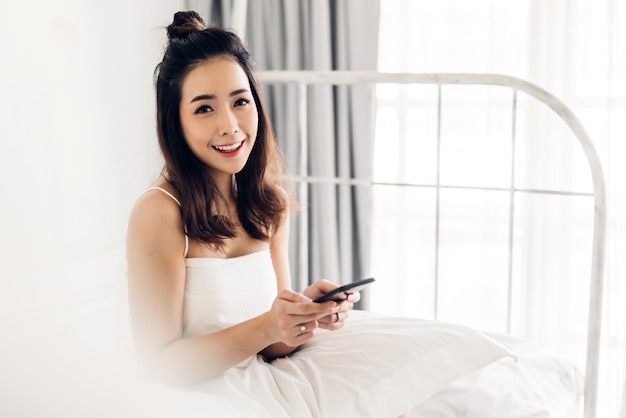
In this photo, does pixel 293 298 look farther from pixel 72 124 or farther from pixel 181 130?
pixel 72 124

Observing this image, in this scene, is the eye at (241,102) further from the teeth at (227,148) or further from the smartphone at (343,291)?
the smartphone at (343,291)

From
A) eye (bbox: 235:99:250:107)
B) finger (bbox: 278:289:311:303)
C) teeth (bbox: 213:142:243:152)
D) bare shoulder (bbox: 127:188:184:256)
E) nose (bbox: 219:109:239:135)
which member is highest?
eye (bbox: 235:99:250:107)

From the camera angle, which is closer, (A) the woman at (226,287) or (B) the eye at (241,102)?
(A) the woman at (226,287)

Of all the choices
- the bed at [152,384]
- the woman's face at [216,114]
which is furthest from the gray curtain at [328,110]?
the woman's face at [216,114]

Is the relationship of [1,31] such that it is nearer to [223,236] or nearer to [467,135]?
[223,236]

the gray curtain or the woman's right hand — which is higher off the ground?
the gray curtain

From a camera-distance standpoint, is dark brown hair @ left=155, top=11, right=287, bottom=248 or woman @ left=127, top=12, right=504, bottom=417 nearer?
woman @ left=127, top=12, right=504, bottom=417

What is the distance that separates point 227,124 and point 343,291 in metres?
0.37

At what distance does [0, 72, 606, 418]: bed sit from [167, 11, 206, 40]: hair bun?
519mm

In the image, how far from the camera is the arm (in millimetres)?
1173

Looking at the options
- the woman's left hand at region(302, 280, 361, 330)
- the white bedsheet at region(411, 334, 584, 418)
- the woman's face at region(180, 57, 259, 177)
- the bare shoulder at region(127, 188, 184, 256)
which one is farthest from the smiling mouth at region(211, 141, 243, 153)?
the white bedsheet at region(411, 334, 584, 418)

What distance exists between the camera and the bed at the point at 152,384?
65cm

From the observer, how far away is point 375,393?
116cm

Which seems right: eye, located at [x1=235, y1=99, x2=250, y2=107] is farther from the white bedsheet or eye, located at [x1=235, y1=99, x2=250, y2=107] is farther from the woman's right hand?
the white bedsheet
